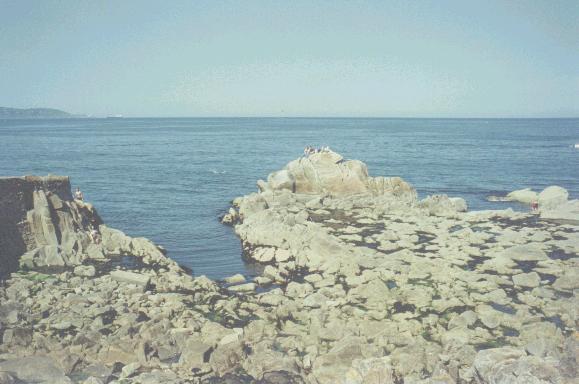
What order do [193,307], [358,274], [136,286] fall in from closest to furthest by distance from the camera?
[193,307] → [136,286] → [358,274]

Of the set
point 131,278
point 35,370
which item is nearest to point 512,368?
point 35,370

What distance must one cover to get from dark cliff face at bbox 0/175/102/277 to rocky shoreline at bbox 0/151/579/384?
0.08 m

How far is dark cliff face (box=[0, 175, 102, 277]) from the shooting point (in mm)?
23422

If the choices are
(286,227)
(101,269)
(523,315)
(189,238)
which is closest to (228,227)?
(189,238)

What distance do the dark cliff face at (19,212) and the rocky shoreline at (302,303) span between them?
8cm

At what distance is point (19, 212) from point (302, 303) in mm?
16123

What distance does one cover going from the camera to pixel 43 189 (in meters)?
26.3

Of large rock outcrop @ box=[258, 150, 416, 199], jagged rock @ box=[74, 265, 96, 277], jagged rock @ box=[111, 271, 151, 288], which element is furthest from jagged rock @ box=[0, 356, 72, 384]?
large rock outcrop @ box=[258, 150, 416, 199]

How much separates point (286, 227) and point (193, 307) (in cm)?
1045

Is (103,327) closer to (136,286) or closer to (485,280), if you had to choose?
(136,286)

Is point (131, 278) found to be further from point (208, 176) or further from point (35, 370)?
point (208, 176)

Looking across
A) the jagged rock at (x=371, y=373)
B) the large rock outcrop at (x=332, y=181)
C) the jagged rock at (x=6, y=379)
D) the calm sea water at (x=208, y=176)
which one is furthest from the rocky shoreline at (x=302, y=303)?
the large rock outcrop at (x=332, y=181)

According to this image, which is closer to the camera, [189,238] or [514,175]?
[189,238]

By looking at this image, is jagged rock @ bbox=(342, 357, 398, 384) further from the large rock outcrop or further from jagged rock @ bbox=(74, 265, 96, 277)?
the large rock outcrop
